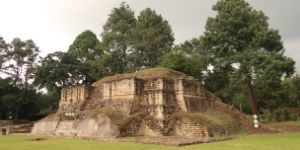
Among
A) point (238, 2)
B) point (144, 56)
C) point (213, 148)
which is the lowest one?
point (213, 148)

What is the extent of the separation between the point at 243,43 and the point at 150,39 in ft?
42.3

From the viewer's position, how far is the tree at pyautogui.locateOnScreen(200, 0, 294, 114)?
21250 millimetres

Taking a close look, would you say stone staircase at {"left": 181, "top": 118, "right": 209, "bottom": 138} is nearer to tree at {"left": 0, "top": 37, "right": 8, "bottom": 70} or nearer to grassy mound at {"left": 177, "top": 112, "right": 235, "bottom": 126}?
grassy mound at {"left": 177, "top": 112, "right": 235, "bottom": 126}

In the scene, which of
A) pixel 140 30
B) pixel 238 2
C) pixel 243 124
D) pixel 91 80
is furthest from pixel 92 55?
pixel 243 124

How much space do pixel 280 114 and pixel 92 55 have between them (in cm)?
2057

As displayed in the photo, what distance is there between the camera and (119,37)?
110ft

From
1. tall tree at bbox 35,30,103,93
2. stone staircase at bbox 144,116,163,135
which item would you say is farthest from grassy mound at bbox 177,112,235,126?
tall tree at bbox 35,30,103,93

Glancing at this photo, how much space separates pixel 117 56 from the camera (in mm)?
33781

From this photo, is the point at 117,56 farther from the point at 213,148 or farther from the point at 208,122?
the point at 213,148

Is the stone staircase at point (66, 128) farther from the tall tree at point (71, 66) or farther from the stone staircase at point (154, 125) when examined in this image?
the tall tree at point (71, 66)

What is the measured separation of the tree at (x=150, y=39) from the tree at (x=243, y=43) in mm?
10314

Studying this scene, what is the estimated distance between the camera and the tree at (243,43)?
69.7ft

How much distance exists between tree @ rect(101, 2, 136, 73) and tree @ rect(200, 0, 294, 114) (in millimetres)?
12047

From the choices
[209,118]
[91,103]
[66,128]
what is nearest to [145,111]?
[209,118]
